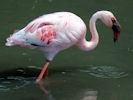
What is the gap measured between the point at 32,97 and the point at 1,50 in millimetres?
1849

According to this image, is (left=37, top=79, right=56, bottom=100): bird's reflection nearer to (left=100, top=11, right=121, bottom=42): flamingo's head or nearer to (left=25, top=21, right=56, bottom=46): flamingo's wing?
(left=25, top=21, right=56, bottom=46): flamingo's wing

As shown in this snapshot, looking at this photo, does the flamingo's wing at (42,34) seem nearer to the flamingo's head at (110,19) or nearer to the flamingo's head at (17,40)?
the flamingo's head at (17,40)

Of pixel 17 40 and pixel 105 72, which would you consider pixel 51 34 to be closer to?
pixel 17 40

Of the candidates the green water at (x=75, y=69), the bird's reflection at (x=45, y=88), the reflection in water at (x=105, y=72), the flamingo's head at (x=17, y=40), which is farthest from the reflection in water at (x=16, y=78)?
the reflection in water at (x=105, y=72)

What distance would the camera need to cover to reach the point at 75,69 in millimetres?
7875

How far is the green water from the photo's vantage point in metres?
6.96

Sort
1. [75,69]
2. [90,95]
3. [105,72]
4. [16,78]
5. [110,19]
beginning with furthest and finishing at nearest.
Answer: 1. [75,69]
2. [105,72]
3. [110,19]
4. [16,78]
5. [90,95]

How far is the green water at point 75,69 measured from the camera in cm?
696

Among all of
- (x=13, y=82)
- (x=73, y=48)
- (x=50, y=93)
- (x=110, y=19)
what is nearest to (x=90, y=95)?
(x=50, y=93)

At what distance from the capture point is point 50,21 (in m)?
7.26

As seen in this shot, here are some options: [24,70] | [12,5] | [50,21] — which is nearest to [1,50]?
[24,70]

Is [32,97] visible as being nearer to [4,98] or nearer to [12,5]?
[4,98]

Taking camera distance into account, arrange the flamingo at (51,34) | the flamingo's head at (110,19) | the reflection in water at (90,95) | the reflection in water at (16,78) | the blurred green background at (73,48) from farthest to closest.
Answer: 1. the blurred green background at (73,48)
2. the flamingo's head at (110,19)
3. the flamingo at (51,34)
4. the reflection in water at (16,78)
5. the reflection in water at (90,95)

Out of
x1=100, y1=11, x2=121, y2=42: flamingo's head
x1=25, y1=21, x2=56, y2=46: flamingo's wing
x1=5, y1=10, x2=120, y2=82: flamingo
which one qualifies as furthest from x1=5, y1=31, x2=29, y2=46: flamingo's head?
x1=100, y1=11, x2=121, y2=42: flamingo's head
